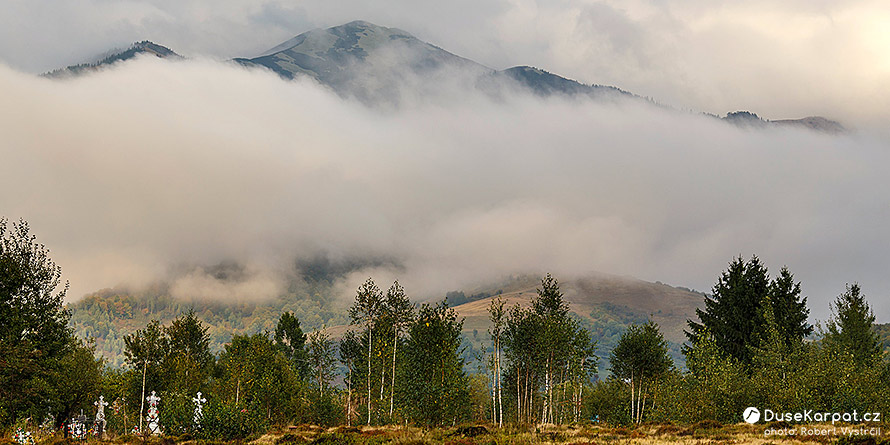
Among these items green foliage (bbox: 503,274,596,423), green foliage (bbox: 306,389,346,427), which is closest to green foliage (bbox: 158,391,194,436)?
green foliage (bbox: 503,274,596,423)

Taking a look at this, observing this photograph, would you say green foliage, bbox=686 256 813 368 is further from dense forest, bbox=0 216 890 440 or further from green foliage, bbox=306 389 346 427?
green foliage, bbox=306 389 346 427

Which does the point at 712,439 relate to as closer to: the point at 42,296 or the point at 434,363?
the point at 434,363

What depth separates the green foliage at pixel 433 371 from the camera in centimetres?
5803

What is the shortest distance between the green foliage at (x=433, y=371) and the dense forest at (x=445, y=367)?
0.45 ft

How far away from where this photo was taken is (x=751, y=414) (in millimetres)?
49562

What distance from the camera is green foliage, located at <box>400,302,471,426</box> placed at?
5803cm

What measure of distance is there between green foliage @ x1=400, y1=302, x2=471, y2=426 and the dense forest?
137mm

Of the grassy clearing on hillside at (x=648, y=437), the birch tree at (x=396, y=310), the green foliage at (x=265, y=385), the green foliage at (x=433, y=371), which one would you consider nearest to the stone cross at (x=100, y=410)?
the green foliage at (x=265, y=385)

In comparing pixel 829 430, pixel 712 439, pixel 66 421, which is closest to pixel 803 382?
pixel 829 430

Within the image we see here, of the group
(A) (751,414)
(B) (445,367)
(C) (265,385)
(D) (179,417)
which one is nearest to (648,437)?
(A) (751,414)

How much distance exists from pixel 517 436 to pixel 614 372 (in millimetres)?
54597

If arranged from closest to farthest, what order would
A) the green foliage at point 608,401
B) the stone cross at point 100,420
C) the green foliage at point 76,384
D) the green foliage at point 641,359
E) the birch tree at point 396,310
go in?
1. the stone cross at point 100,420
2. the green foliage at point 76,384
3. the green foliage at point 641,359
4. the green foliage at point 608,401
5. the birch tree at point 396,310

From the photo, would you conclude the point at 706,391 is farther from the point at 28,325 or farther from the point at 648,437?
the point at 28,325

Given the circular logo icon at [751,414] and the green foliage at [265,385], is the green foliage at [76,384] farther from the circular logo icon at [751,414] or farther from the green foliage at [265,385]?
the circular logo icon at [751,414]
